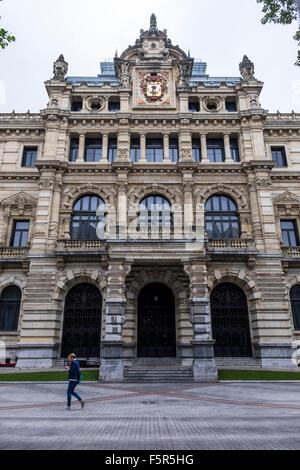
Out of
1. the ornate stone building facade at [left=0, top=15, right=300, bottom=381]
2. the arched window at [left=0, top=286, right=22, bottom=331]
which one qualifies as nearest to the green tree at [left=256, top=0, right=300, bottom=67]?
the ornate stone building facade at [left=0, top=15, right=300, bottom=381]

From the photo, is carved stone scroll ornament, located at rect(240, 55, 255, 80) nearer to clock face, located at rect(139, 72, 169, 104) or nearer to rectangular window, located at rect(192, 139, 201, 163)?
clock face, located at rect(139, 72, 169, 104)

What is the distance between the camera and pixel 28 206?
2795cm

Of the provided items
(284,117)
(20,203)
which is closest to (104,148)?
(20,203)

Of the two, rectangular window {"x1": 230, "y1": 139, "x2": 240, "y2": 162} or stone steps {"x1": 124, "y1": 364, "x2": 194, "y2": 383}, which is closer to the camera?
stone steps {"x1": 124, "y1": 364, "x2": 194, "y2": 383}

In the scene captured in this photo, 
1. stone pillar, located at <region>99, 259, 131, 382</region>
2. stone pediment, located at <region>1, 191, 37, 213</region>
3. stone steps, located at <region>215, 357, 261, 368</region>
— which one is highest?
stone pediment, located at <region>1, 191, 37, 213</region>

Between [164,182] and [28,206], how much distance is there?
11.9 meters

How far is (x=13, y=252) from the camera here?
26031 millimetres

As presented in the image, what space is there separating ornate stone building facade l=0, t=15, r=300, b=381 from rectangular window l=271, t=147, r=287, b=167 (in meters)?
0.11

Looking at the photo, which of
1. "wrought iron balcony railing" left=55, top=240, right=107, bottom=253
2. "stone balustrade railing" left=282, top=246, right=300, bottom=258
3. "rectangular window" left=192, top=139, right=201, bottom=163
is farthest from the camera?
"rectangular window" left=192, top=139, right=201, bottom=163

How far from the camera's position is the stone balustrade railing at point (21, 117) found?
3072 centimetres

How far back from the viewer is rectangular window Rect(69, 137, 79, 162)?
96.9 feet

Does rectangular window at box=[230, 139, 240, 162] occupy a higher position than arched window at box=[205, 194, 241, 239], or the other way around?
rectangular window at box=[230, 139, 240, 162]

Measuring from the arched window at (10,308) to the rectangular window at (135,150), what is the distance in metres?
15.0

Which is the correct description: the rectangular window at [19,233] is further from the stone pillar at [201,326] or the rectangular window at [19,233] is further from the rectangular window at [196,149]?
the rectangular window at [196,149]
